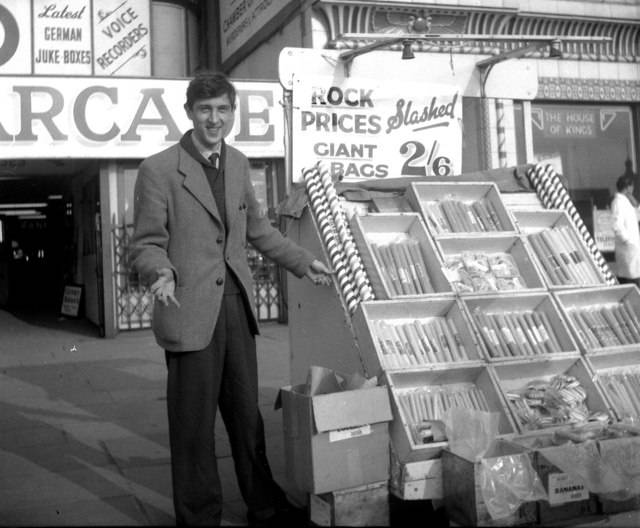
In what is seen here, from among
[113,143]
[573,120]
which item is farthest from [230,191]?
[573,120]

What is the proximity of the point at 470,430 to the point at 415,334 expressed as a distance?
79 centimetres

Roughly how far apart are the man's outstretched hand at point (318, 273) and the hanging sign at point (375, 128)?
1.07 meters

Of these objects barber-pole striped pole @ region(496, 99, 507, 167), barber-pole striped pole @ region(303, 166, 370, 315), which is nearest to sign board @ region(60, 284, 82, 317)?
barber-pole striped pole @ region(496, 99, 507, 167)

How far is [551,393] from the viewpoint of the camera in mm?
4453

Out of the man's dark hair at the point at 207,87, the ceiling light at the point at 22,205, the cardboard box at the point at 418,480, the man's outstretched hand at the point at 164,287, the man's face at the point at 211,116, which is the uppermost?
the ceiling light at the point at 22,205

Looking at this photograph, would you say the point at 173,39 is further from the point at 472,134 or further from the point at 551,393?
the point at 551,393

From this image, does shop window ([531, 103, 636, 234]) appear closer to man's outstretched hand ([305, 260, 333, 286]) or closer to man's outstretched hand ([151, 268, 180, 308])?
man's outstretched hand ([305, 260, 333, 286])

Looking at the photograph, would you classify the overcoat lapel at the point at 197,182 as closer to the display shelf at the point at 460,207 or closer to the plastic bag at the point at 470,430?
the plastic bag at the point at 470,430

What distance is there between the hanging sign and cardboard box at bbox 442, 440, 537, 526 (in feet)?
7.46

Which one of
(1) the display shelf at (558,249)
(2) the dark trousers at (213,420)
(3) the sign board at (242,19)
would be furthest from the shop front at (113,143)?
(2) the dark trousers at (213,420)

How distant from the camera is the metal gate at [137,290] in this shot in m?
12.1

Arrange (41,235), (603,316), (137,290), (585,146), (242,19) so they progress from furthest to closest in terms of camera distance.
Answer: (41,235)
(242,19)
(585,146)
(137,290)
(603,316)

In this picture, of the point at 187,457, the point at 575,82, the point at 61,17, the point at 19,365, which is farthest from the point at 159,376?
the point at 61,17

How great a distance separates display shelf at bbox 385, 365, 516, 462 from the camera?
3.94 meters
